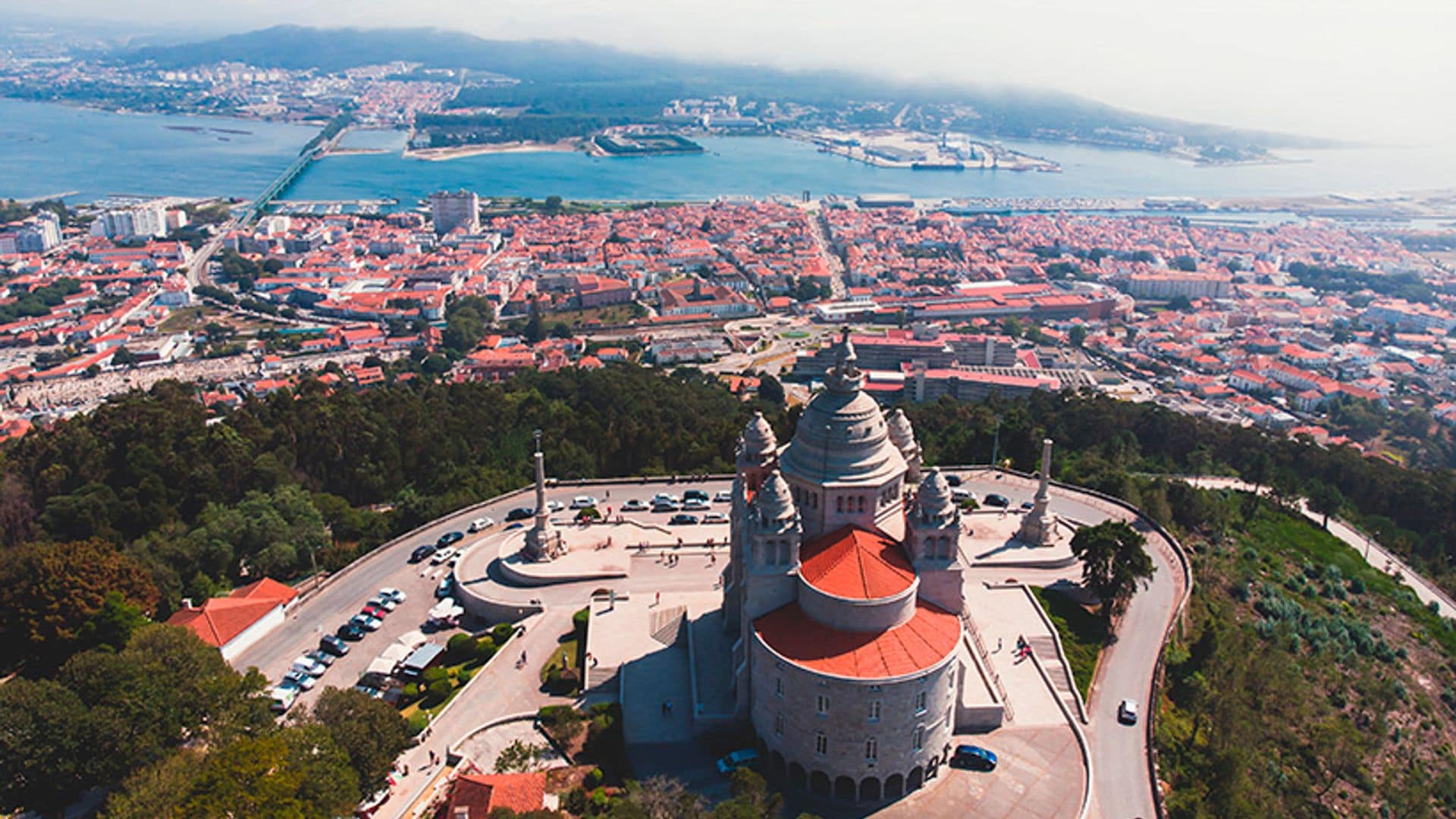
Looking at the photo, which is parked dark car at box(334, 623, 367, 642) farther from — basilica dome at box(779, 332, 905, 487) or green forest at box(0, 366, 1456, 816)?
basilica dome at box(779, 332, 905, 487)

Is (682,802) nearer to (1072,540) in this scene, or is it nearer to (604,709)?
(604,709)

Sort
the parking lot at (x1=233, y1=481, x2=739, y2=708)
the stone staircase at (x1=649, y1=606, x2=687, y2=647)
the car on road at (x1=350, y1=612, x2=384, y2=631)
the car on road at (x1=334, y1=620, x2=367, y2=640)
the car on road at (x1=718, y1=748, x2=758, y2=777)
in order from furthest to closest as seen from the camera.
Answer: the car on road at (x1=350, y1=612, x2=384, y2=631) < the car on road at (x1=334, y1=620, x2=367, y2=640) < the parking lot at (x1=233, y1=481, x2=739, y2=708) < the stone staircase at (x1=649, y1=606, x2=687, y2=647) < the car on road at (x1=718, y1=748, x2=758, y2=777)

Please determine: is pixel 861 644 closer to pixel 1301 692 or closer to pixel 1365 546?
pixel 1301 692

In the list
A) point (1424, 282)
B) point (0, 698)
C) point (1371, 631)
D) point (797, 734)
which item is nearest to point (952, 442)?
point (1371, 631)

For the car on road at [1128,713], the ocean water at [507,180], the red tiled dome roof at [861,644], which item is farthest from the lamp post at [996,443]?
the ocean water at [507,180]

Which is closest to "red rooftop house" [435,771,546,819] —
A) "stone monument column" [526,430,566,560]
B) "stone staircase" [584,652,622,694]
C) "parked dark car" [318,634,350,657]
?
"stone staircase" [584,652,622,694]

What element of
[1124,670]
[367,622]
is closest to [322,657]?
[367,622]

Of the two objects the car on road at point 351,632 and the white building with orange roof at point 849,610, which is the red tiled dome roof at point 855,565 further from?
the car on road at point 351,632
